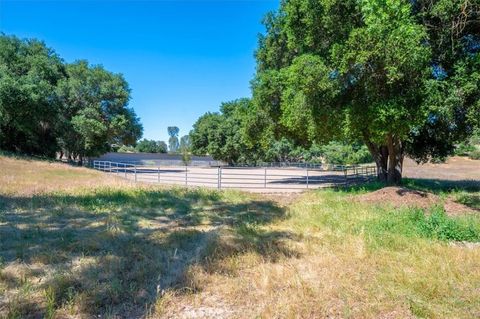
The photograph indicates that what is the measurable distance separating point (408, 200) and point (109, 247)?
9.53m

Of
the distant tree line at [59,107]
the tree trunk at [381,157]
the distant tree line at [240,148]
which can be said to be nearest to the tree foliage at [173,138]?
the distant tree line at [240,148]

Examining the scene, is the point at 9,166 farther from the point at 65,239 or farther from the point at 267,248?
the point at 267,248

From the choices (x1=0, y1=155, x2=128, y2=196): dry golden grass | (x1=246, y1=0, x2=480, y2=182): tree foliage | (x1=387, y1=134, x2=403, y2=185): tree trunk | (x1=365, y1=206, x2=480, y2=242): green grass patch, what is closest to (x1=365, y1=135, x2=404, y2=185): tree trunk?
(x1=387, y1=134, x2=403, y2=185): tree trunk

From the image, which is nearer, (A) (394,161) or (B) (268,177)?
(A) (394,161)

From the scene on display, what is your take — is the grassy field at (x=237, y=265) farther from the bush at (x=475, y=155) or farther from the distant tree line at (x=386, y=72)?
the bush at (x=475, y=155)

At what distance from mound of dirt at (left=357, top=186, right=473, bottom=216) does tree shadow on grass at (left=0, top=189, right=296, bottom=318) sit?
3.61 m

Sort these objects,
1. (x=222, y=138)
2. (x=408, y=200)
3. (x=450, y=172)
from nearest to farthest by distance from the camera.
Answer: (x=408, y=200), (x=450, y=172), (x=222, y=138)

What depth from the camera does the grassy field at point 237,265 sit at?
408 cm

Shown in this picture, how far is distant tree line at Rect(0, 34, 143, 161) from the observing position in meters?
31.1

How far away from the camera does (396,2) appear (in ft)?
24.3

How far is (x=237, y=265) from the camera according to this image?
18.0ft

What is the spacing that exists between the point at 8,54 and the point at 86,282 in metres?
38.7

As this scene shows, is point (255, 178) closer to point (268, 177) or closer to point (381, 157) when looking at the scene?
point (268, 177)

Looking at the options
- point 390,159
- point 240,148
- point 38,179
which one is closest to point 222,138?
point 240,148
